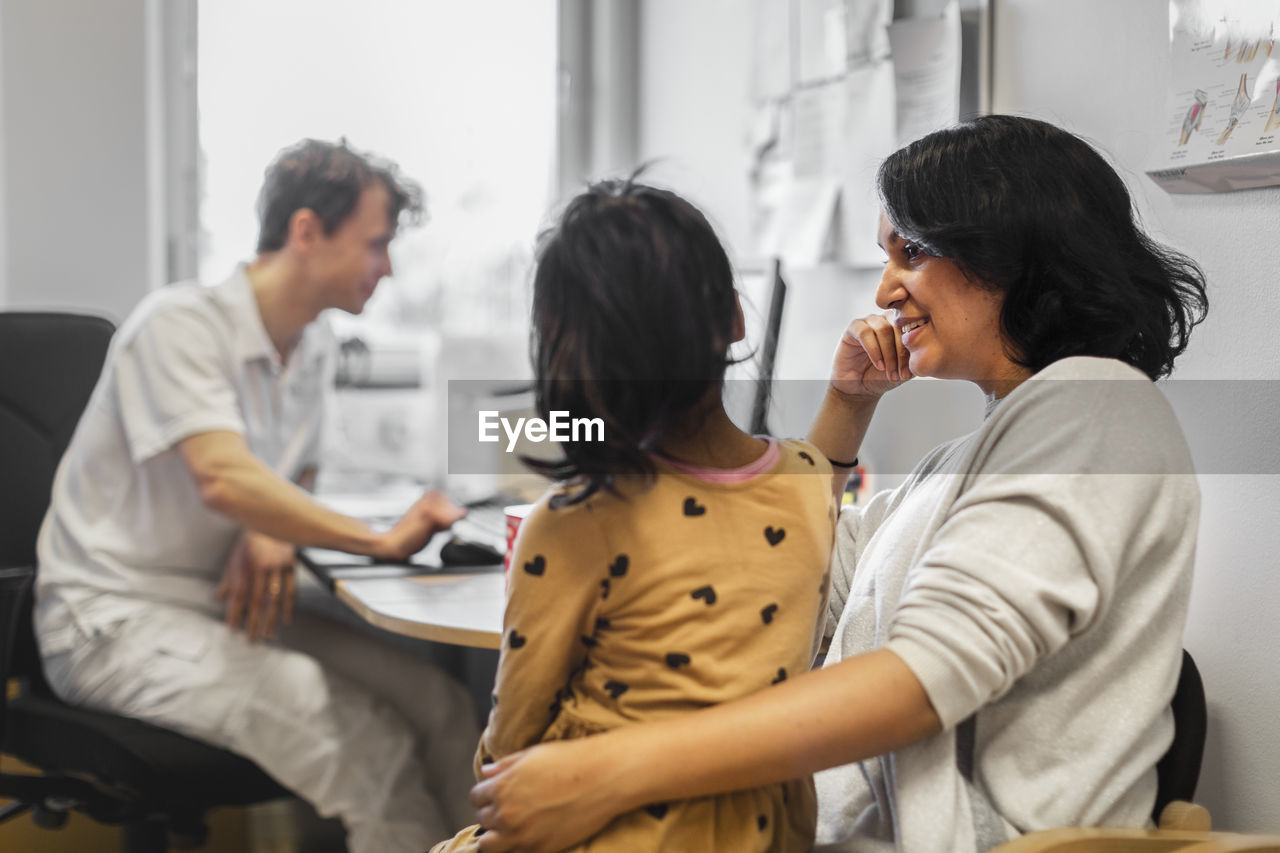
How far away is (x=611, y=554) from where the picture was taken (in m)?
0.82

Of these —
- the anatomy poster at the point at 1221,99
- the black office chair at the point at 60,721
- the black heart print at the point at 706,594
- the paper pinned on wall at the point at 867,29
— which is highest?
the paper pinned on wall at the point at 867,29

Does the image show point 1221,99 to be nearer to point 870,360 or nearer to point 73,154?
point 870,360

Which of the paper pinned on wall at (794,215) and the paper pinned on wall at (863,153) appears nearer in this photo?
the paper pinned on wall at (863,153)

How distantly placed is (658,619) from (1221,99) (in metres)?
0.81

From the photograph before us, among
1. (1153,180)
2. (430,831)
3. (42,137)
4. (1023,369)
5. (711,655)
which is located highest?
(42,137)

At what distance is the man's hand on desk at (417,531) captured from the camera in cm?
166

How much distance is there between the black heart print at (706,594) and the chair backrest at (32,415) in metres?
1.45

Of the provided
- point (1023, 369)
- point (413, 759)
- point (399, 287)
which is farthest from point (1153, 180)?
point (399, 287)

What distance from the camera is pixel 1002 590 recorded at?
0.79 meters

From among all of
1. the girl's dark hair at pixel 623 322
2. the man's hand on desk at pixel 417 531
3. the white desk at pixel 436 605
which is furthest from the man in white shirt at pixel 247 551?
the girl's dark hair at pixel 623 322

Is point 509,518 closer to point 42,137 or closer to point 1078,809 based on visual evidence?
point 1078,809

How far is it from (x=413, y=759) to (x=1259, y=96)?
57.6 inches

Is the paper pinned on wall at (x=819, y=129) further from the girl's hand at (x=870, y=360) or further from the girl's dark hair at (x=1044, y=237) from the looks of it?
the girl's dark hair at (x=1044, y=237)

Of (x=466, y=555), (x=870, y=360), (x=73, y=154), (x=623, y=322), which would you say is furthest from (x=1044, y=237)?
(x=73, y=154)
